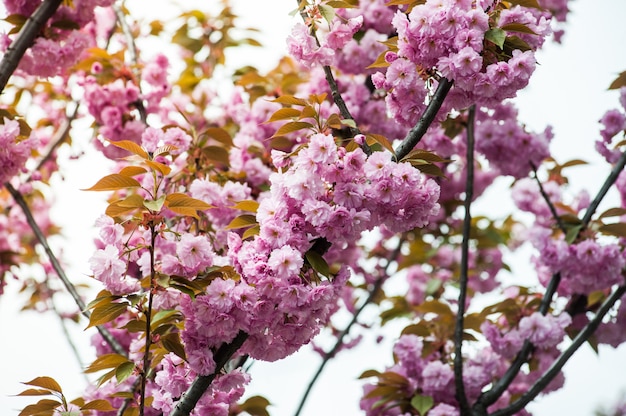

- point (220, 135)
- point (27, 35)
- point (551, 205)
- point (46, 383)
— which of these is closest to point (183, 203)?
point (46, 383)

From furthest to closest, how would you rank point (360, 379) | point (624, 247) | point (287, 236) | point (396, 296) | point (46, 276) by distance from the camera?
point (46, 276)
point (396, 296)
point (624, 247)
point (360, 379)
point (287, 236)

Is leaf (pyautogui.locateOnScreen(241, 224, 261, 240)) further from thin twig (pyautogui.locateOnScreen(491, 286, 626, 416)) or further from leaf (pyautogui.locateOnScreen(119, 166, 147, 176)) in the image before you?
thin twig (pyautogui.locateOnScreen(491, 286, 626, 416))

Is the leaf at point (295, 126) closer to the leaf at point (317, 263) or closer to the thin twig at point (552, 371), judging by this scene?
the leaf at point (317, 263)

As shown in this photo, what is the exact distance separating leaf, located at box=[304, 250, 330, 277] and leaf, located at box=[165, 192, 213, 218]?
0.30 metres

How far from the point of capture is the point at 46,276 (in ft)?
15.3

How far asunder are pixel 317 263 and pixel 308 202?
0.17m

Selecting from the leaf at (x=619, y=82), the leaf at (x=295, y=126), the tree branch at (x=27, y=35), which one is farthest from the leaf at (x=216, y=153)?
the leaf at (x=619, y=82)

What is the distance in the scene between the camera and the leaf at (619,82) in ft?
9.45

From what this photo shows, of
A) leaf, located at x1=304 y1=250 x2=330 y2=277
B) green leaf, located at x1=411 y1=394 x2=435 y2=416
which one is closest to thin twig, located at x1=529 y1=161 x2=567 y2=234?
green leaf, located at x1=411 y1=394 x2=435 y2=416

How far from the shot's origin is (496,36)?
1912mm

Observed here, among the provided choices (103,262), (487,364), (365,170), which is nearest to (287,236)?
(365,170)

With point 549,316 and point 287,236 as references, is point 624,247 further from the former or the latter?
point 287,236

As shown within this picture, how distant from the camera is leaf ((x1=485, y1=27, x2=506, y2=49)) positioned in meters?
1.88

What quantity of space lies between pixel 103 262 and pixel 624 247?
2414 millimetres
